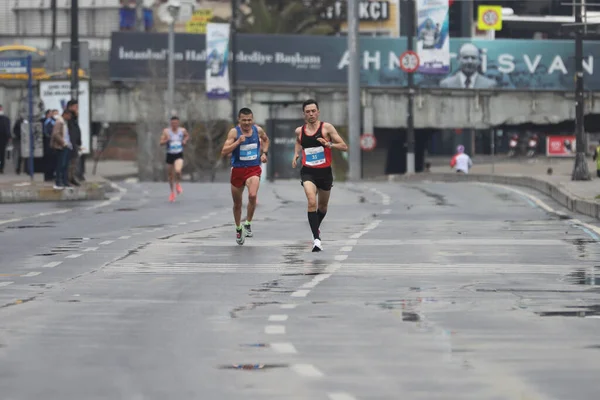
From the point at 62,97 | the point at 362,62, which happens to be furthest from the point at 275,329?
the point at 362,62

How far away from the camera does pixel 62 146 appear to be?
35.3m

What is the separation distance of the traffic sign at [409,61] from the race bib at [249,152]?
54.7 metres

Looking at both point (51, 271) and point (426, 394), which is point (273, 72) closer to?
point (51, 271)

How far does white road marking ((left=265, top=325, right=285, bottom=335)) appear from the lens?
11773 millimetres

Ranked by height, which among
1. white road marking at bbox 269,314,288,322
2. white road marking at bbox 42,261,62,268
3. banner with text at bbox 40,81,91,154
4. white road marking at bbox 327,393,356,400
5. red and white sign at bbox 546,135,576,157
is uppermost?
banner with text at bbox 40,81,91,154

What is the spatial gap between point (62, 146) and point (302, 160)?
1395 centimetres

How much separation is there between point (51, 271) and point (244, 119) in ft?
19.8

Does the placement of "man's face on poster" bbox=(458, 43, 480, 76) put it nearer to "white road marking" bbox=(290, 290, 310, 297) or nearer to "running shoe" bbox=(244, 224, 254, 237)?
"running shoe" bbox=(244, 224, 254, 237)

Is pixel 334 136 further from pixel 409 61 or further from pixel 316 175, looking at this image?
pixel 409 61

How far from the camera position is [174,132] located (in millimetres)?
38594

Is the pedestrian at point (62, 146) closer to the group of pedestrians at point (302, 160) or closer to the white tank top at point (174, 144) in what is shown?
the white tank top at point (174, 144)

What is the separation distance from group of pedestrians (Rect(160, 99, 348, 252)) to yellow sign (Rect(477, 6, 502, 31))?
301ft

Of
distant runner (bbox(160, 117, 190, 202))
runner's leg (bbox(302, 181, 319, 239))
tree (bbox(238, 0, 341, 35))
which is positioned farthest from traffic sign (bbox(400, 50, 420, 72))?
runner's leg (bbox(302, 181, 319, 239))

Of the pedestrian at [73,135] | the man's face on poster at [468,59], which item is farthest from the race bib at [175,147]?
the man's face on poster at [468,59]
